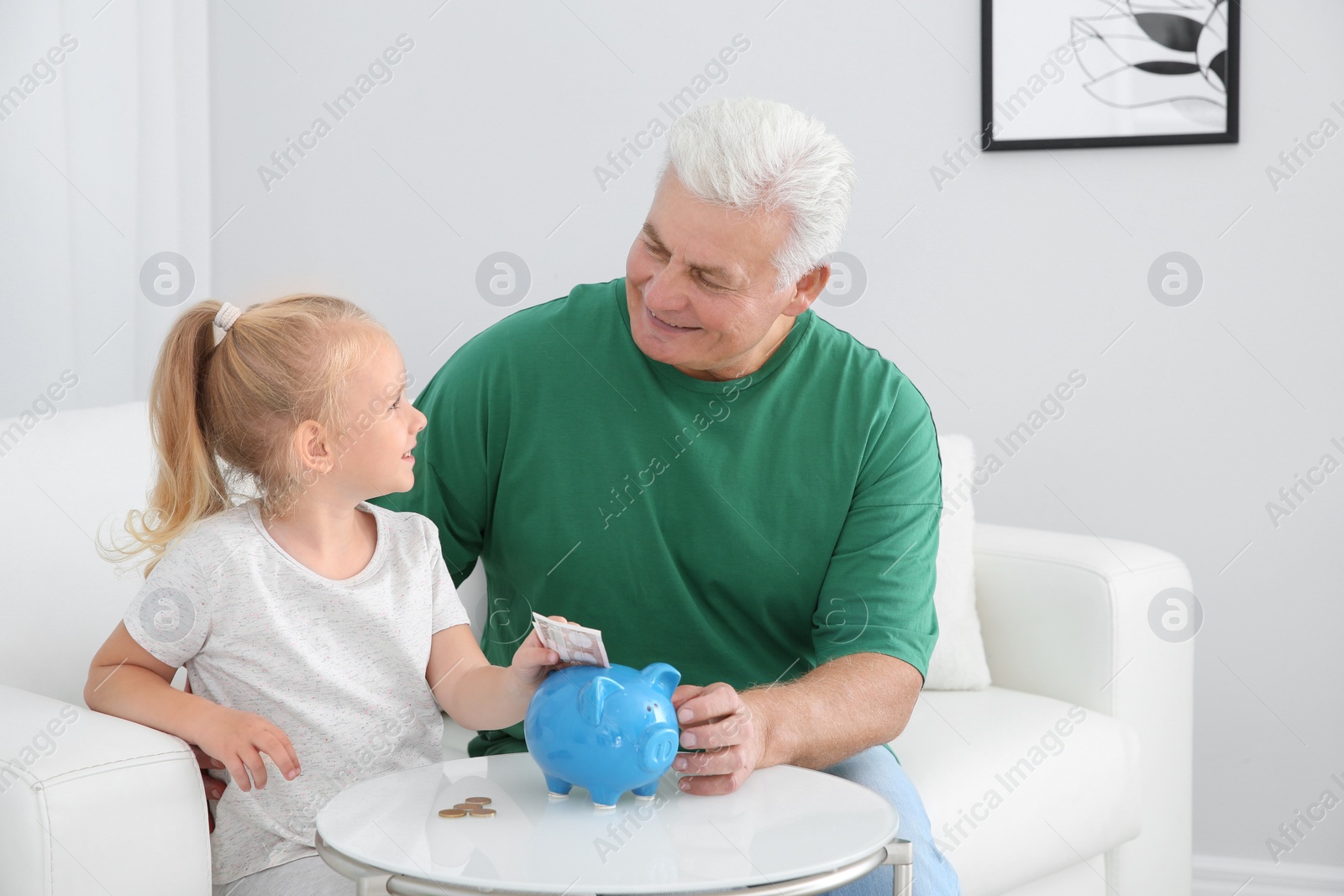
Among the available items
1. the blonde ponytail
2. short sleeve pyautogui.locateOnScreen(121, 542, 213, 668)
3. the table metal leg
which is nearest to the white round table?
the table metal leg

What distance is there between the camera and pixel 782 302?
1481 millimetres

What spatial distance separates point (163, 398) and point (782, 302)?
2.28ft

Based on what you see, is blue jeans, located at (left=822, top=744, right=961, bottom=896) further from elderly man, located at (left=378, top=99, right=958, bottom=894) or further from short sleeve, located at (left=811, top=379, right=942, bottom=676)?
short sleeve, located at (left=811, top=379, right=942, bottom=676)

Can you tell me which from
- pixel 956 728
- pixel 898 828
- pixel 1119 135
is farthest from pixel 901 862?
pixel 1119 135

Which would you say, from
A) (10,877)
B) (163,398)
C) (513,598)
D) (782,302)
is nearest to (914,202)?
(782,302)

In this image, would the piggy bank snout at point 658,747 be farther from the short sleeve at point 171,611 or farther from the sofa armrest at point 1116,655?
the sofa armrest at point 1116,655

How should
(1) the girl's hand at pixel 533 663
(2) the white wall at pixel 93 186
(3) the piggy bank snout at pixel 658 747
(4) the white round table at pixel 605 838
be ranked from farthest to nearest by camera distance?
(2) the white wall at pixel 93 186, (1) the girl's hand at pixel 533 663, (3) the piggy bank snout at pixel 658 747, (4) the white round table at pixel 605 838

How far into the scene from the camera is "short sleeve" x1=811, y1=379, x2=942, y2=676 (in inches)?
56.8

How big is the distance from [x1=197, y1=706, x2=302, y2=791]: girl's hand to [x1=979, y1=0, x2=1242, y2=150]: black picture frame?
70.5 inches

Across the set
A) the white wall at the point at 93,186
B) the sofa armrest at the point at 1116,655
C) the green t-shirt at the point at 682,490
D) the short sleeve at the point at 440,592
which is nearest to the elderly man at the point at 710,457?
the green t-shirt at the point at 682,490

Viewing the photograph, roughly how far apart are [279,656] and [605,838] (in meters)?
0.41

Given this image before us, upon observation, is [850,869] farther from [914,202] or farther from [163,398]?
[914,202]

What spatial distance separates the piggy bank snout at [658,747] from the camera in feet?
3.39

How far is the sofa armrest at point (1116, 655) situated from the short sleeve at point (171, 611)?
132cm
